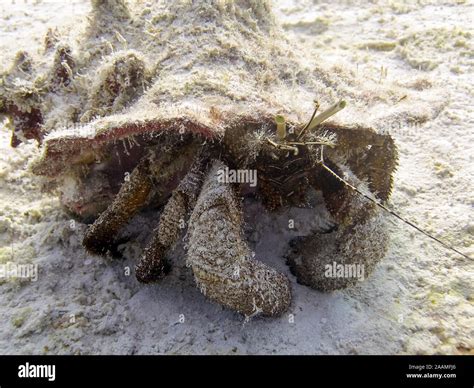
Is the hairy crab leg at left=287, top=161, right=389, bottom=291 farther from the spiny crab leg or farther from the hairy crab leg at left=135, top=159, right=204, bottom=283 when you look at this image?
the spiny crab leg

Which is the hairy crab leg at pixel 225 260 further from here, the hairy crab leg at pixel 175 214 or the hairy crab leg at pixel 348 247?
the hairy crab leg at pixel 348 247

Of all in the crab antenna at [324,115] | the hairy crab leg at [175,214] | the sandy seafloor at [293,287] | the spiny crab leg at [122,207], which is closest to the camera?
the crab antenna at [324,115]

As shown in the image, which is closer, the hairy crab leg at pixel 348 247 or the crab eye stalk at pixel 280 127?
the crab eye stalk at pixel 280 127

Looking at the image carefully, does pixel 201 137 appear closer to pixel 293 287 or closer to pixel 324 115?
pixel 324 115

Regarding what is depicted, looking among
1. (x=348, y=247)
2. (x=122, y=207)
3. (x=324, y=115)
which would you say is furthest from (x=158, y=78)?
(x=348, y=247)

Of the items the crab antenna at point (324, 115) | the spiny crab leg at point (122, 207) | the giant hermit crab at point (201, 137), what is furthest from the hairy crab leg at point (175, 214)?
the crab antenna at point (324, 115)

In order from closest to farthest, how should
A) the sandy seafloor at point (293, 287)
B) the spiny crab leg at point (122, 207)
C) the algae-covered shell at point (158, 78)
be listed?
the algae-covered shell at point (158, 78) → the sandy seafloor at point (293, 287) → the spiny crab leg at point (122, 207)

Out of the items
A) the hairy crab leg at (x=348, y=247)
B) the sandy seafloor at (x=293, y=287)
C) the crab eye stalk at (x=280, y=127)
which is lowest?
the sandy seafloor at (x=293, y=287)
